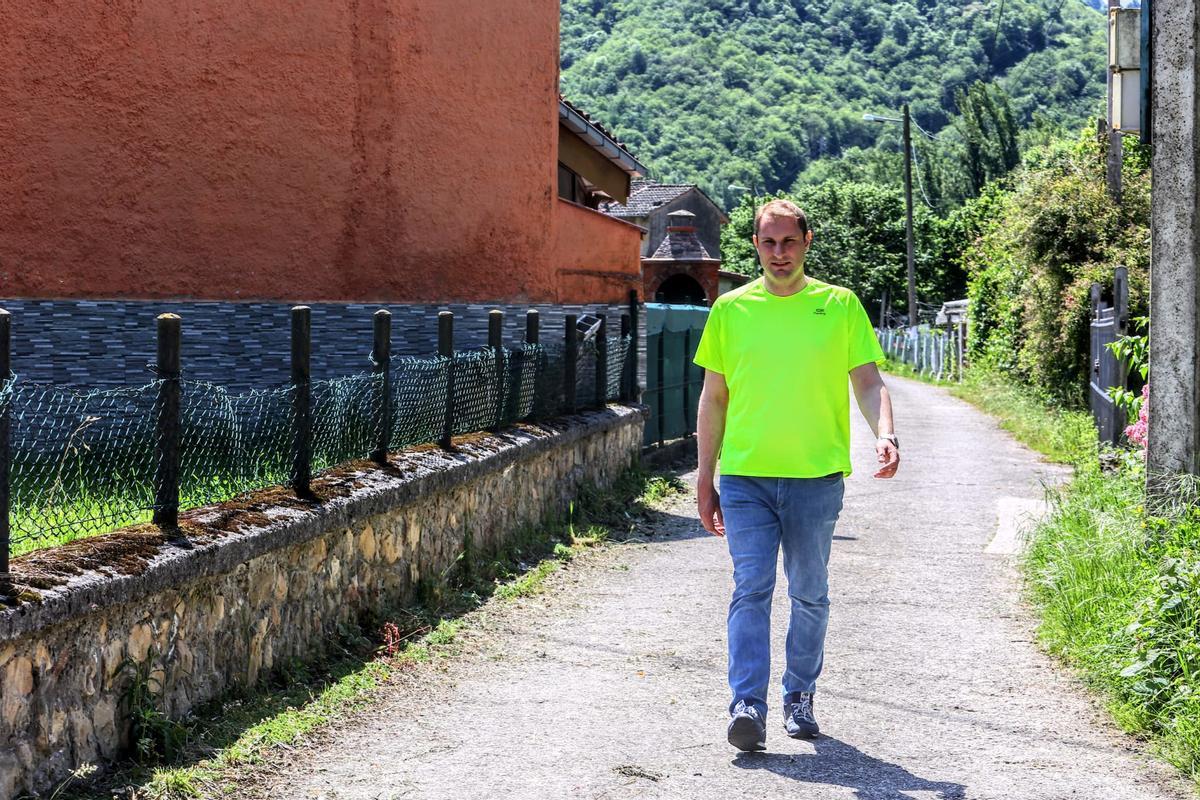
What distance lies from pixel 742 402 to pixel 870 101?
10189 centimetres

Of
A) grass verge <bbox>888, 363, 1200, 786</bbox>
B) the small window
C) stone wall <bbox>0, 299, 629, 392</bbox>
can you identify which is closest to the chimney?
the small window

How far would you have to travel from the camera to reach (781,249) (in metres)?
5.68

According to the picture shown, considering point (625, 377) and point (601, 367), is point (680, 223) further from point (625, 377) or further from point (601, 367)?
point (601, 367)

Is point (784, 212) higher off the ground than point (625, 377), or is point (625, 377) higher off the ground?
point (784, 212)

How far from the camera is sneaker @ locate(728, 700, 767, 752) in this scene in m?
5.54

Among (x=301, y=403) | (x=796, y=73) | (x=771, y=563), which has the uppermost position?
(x=796, y=73)

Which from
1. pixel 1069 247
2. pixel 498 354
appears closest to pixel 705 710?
pixel 498 354

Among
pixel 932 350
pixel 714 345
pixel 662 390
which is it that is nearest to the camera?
pixel 714 345

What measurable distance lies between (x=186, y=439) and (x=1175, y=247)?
4.82 m

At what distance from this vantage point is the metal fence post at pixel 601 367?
1454 cm

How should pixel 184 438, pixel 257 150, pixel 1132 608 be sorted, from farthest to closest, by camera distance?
pixel 257 150
pixel 1132 608
pixel 184 438

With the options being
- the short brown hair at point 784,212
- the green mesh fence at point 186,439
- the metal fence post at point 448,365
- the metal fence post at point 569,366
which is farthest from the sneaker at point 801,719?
the metal fence post at point 569,366

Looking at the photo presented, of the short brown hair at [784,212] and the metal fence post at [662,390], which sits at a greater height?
the short brown hair at [784,212]

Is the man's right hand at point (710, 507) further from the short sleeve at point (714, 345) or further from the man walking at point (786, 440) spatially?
the short sleeve at point (714, 345)
